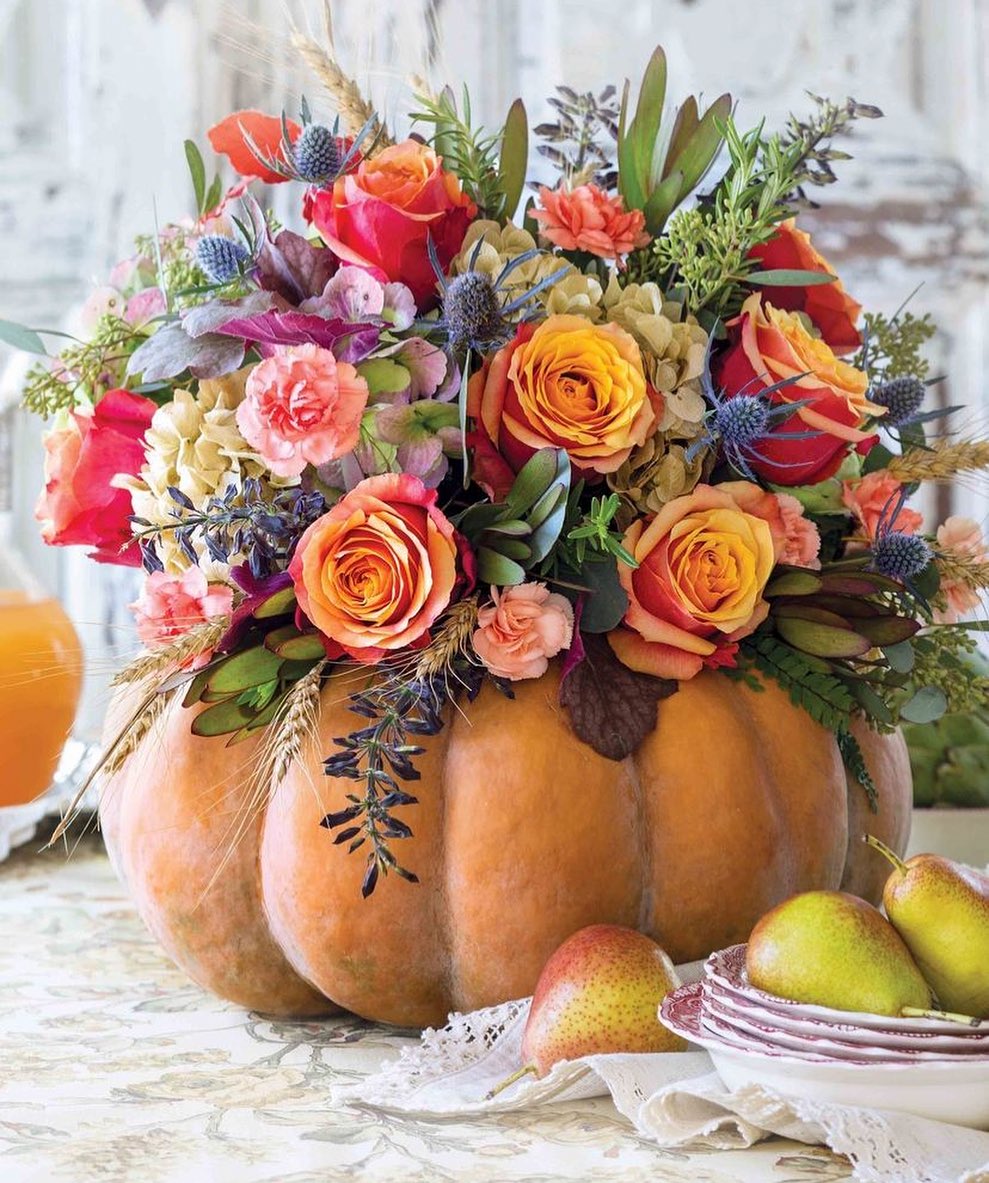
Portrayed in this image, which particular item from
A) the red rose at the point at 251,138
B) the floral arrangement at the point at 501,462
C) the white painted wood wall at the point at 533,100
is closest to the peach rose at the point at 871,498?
the floral arrangement at the point at 501,462

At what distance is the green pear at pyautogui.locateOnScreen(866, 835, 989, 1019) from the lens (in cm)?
66

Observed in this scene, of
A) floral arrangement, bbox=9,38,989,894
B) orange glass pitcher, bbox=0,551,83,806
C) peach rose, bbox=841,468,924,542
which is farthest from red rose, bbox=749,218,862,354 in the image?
orange glass pitcher, bbox=0,551,83,806

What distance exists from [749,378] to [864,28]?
145 centimetres

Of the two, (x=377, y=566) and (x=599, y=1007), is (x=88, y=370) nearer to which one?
(x=377, y=566)

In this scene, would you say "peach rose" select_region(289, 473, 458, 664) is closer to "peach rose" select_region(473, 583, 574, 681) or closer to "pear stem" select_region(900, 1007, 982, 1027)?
"peach rose" select_region(473, 583, 574, 681)

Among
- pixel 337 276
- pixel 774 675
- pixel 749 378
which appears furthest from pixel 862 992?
pixel 337 276

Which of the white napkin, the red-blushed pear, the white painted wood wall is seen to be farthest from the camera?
the white painted wood wall

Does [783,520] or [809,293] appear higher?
[809,293]

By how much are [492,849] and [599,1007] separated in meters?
0.11

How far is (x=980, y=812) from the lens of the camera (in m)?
1.17

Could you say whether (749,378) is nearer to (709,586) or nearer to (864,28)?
(709,586)

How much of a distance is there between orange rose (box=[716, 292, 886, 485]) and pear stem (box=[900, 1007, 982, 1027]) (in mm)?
328

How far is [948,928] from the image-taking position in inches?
26.3

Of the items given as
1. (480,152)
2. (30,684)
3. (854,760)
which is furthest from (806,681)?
(30,684)
